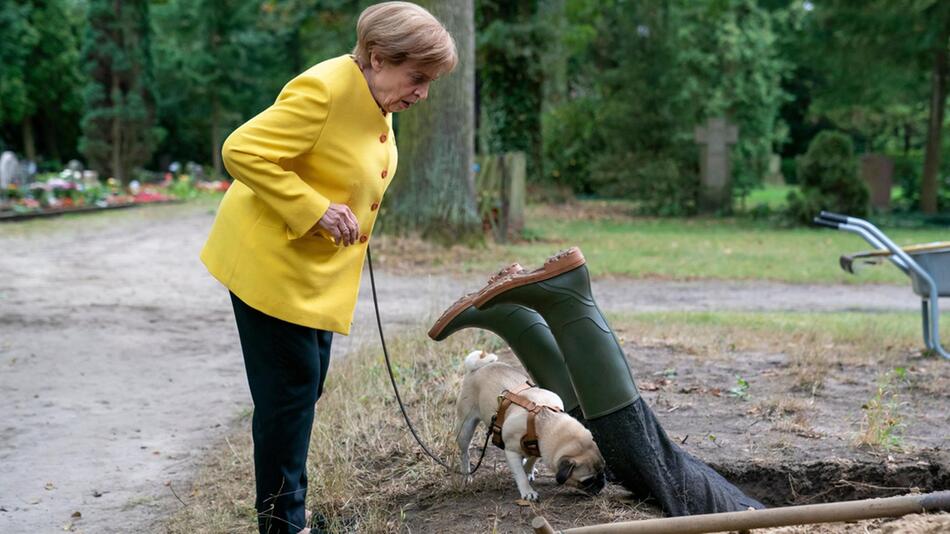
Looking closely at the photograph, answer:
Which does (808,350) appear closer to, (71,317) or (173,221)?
(71,317)

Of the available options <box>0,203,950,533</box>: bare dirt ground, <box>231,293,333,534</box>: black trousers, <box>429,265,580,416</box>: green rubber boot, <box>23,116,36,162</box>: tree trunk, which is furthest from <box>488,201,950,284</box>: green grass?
<box>23,116,36,162</box>: tree trunk

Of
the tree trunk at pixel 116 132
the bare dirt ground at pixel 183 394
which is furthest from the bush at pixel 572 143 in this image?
the bare dirt ground at pixel 183 394

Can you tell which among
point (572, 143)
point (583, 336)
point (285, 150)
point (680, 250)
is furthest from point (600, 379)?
point (572, 143)

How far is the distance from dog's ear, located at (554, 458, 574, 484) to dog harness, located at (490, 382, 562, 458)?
14 cm

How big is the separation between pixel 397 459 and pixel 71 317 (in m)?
5.78

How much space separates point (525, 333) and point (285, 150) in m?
1.47

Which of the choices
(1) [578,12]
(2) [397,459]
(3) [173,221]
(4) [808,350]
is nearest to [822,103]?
(1) [578,12]

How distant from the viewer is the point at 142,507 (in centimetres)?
454

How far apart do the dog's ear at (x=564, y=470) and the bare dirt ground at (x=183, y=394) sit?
0.90 ft

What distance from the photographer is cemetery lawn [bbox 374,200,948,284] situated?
12648 millimetres

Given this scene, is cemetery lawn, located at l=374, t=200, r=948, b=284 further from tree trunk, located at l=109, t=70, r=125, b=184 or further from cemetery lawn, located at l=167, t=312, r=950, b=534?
tree trunk, located at l=109, t=70, r=125, b=184

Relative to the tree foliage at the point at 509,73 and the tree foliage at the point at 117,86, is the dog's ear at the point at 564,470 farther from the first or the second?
the tree foliage at the point at 117,86

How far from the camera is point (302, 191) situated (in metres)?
3.15

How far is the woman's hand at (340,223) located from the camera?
318 centimetres
